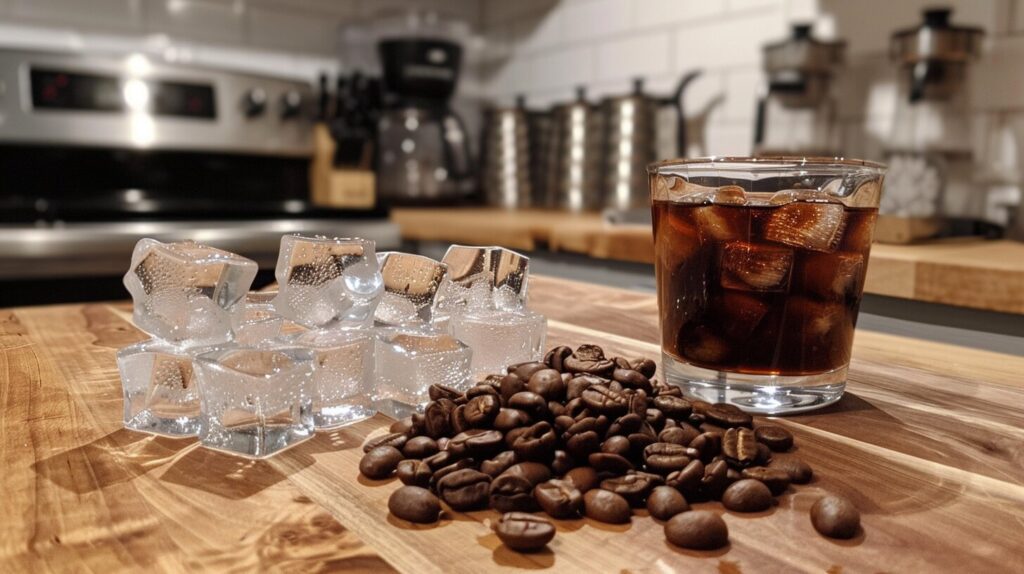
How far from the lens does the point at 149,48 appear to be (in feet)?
8.53

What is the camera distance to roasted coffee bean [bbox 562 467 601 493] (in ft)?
1.53

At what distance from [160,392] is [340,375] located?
127 mm

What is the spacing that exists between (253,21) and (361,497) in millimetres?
2669

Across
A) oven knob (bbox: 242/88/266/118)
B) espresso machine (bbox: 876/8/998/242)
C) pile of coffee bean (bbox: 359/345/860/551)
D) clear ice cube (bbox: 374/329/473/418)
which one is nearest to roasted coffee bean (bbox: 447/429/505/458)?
pile of coffee bean (bbox: 359/345/860/551)

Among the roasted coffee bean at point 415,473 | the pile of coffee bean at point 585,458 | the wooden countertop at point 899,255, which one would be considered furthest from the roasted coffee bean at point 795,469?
the wooden countertop at point 899,255

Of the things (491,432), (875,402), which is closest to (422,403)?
(491,432)

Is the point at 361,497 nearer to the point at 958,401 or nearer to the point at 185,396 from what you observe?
the point at 185,396

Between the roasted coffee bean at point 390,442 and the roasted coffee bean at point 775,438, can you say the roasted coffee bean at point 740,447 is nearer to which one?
the roasted coffee bean at point 775,438

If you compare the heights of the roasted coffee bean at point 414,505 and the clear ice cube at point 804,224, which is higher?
the clear ice cube at point 804,224

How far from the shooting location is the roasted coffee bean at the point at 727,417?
1.81 feet

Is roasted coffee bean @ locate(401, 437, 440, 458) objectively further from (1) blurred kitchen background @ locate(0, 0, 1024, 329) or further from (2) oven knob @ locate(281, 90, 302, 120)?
(2) oven knob @ locate(281, 90, 302, 120)

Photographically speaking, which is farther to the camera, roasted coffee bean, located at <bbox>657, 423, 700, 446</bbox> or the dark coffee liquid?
the dark coffee liquid

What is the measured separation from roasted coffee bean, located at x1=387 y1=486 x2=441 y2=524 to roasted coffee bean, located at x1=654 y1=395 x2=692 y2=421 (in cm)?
20

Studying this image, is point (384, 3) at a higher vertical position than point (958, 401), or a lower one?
higher
